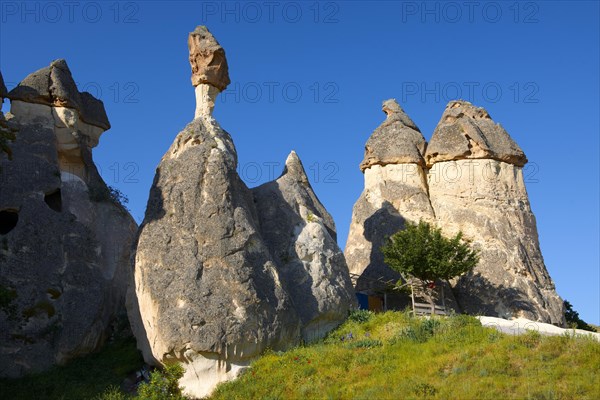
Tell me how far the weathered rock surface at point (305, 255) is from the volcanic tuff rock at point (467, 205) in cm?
572

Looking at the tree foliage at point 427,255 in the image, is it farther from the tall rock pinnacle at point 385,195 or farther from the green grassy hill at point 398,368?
the green grassy hill at point 398,368

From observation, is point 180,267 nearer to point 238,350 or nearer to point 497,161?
point 238,350

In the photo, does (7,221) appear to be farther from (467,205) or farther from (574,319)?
(574,319)

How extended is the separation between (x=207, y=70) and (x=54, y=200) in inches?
274

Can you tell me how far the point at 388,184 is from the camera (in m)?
31.2

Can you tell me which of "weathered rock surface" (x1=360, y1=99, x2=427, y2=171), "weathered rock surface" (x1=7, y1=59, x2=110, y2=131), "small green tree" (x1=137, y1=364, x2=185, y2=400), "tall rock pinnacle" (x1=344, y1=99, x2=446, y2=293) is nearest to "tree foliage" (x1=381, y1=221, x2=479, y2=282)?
"tall rock pinnacle" (x1=344, y1=99, x2=446, y2=293)

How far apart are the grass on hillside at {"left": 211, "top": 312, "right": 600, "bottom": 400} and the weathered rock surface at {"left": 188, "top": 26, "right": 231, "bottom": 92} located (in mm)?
9634

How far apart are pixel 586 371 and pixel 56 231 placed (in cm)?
1612

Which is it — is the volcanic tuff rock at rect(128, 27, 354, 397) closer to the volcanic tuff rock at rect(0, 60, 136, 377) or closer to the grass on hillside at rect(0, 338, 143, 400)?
the grass on hillside at rect(0, 338, 143, 400)

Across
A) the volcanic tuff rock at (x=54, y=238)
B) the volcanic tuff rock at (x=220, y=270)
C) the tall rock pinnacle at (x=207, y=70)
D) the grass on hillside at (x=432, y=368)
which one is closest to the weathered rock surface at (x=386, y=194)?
the volcanic tuff rock at (x=220, y=270)

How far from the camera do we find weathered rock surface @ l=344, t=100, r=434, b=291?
29.3m

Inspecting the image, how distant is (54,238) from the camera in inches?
901

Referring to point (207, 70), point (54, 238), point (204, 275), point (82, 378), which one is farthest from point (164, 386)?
point (207, 70)

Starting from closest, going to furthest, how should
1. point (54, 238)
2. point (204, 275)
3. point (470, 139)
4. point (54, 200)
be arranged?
point (204, 275) → point (54, 238) → point (54, 200) → point (470, 139)
